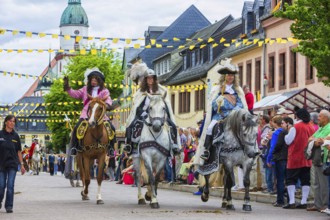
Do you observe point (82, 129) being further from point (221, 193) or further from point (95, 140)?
point (221, 193)

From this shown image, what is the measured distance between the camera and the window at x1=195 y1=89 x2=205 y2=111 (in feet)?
225

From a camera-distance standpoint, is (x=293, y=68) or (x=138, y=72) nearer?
(x=138, y=72)

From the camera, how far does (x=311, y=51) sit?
102 ft

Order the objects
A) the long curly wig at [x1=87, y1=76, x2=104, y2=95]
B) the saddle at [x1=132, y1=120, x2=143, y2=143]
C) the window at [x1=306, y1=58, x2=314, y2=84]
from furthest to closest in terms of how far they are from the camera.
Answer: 1. the window at [x1=306, y1=58, x2=314, y2=84]
2. the long curly wig at [x1=87, y1=76, x2=104, y2=95]
3. the saddle at [x1=132, y1=120, x2=143, y2=143]

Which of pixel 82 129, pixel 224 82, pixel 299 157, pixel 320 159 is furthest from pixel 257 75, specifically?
pixel 320 159

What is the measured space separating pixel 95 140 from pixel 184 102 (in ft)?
176

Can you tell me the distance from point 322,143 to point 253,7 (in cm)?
4125

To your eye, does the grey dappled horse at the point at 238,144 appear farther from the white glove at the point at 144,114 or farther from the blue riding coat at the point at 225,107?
the white glove at the point at 144,114

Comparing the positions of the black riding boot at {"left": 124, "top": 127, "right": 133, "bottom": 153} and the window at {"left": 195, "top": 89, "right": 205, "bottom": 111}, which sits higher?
the window at {"left": 195, "top": 89, "right": 205, "bottom": 111}

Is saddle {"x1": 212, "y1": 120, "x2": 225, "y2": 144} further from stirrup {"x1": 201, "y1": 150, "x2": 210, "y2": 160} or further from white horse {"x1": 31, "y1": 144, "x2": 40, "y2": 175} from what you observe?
white horse {"x1": 31, "y1": 144, "x2": 40, "y2": 175}

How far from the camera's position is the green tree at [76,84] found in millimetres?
93069

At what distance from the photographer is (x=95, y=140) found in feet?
70.8

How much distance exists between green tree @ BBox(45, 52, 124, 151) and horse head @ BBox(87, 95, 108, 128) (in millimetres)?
67922

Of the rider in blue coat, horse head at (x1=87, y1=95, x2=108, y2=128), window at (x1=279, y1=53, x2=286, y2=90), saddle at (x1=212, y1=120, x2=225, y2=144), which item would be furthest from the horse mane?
window at (x1=279, y1=53, x2=286, y2=90)
